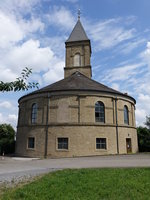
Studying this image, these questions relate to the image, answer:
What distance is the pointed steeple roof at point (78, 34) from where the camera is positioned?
34.2m

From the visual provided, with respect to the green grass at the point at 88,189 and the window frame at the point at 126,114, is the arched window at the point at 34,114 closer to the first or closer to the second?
the window frame at the point at 126,114

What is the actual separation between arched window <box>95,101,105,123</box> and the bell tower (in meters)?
11.0

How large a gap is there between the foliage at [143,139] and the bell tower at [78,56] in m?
12.5

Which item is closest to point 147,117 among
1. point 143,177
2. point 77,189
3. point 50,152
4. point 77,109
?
point 77,109

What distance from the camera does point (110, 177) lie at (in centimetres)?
791

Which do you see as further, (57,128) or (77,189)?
(57,128)

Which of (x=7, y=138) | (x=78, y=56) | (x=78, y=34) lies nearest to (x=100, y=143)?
(x=78, y=56)

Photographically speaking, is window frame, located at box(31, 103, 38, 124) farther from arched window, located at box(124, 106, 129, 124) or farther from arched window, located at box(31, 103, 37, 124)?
arched window, located at box(124, 106, 129, 124)

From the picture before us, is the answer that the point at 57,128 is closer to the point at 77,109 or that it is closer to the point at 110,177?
the point at 77,109

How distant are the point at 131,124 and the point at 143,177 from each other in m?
17.2

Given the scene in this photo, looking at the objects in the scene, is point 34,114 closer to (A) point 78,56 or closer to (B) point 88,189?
(A) point 78,56

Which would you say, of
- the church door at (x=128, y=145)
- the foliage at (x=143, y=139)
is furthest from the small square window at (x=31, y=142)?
the foliage at (x=143, y=139)

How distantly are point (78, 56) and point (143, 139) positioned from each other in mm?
17624

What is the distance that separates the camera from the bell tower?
3216cm
